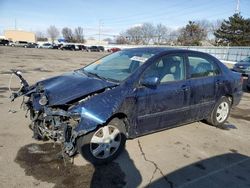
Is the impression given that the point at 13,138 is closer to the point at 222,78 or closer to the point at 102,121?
the point at 102,121

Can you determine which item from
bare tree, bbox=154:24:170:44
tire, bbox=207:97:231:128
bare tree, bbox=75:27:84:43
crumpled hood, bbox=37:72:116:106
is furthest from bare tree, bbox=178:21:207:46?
crumpled hood, bbox=37:72:116:106

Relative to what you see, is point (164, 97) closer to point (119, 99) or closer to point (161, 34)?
point (119, 99)

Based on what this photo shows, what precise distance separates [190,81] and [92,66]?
1.91 meters

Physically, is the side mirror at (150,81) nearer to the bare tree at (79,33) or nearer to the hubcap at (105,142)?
the hubcap at (105,142)

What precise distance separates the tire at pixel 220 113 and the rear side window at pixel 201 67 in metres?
0.69

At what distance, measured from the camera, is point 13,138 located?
4.97 meters

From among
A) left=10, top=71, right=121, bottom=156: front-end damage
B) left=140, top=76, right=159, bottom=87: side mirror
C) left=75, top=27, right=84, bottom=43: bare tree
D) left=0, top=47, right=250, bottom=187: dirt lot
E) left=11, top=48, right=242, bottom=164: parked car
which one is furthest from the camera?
left=75, top=27, right=84, bottom=43: bare tree

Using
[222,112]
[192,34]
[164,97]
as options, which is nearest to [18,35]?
[192,34]

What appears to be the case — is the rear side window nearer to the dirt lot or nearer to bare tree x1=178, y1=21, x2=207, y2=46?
the dirt lot

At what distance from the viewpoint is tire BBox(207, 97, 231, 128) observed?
6.15 meters

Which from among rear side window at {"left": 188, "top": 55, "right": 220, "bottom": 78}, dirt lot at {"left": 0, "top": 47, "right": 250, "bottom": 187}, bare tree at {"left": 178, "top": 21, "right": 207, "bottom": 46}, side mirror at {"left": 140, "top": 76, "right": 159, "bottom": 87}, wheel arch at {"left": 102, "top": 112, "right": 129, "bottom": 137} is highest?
bare tree at {"left": 178, "top": 21, "right": 207, "bottom": 46}

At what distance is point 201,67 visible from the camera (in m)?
5.75

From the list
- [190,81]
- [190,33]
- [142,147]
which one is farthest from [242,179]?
[190,33]

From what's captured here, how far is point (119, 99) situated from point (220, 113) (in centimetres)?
→ 305
